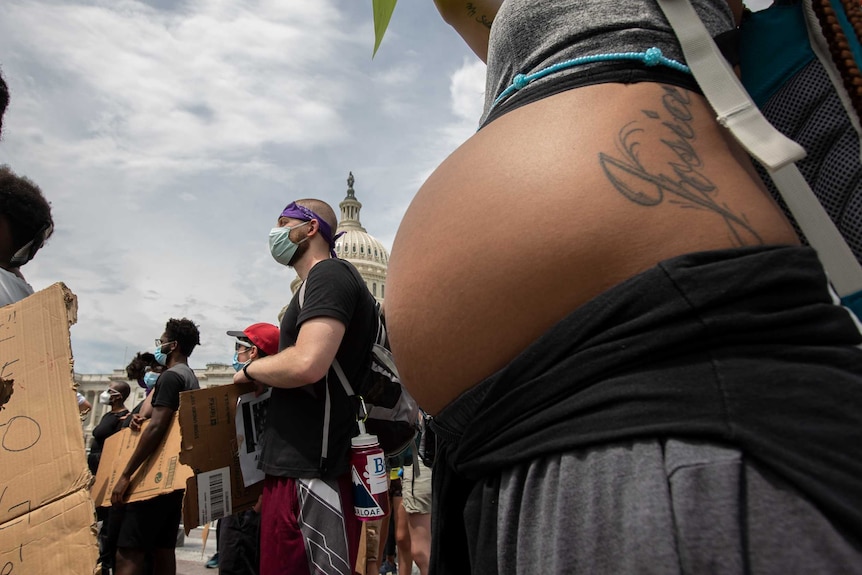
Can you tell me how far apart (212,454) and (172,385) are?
215 centimetres

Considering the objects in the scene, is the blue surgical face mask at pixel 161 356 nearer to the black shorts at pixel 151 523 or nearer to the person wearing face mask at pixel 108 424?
the black shorts at pixel 151 523

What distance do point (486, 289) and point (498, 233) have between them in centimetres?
9

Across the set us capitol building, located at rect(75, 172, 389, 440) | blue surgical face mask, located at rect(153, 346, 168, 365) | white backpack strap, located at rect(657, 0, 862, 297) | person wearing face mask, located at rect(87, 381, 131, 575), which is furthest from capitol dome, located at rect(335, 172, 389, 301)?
white backpack strap, located at rect(657, 0, 862, 297)

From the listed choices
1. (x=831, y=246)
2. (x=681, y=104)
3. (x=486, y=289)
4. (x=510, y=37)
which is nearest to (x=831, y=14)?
(x=681, y=104)

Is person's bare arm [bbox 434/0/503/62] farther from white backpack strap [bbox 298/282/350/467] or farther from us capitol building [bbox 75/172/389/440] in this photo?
us capitol building [bbox 75/172/389/440]

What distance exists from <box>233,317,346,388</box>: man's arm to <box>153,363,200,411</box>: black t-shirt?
211 cm

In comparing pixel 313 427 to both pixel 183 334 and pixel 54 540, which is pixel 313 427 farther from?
pixel 183 334

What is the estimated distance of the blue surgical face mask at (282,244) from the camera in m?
2.89

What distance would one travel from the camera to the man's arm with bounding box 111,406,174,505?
402cm

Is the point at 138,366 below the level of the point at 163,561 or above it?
above

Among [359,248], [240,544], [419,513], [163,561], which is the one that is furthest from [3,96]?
[359,248]

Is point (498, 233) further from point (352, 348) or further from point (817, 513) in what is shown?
point (352, 348)

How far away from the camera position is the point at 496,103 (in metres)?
1.09

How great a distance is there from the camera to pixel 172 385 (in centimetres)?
433
